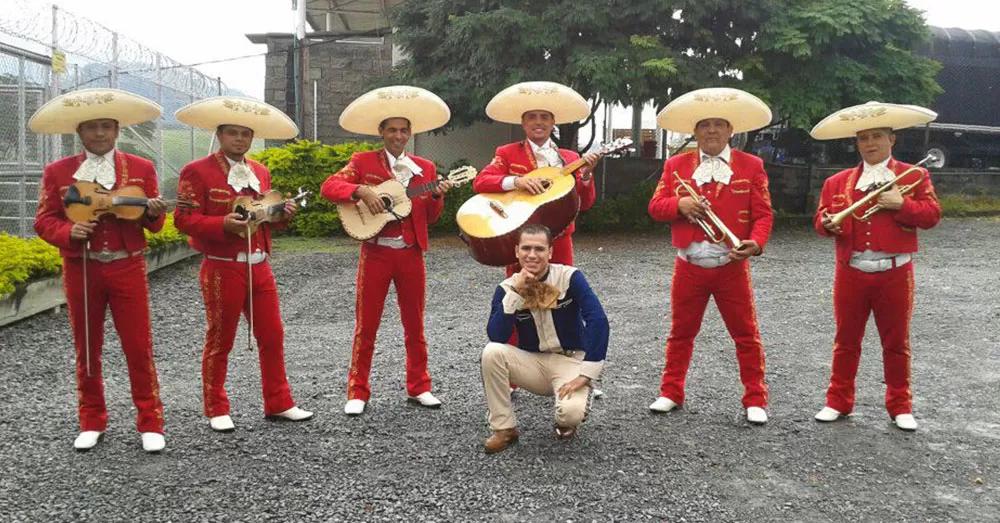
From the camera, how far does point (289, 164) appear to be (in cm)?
1412

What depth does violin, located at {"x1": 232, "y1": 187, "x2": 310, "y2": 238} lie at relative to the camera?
470 centimetres

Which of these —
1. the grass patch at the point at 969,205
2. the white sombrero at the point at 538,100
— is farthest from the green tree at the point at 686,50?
the white sombrero at the point at 538,100

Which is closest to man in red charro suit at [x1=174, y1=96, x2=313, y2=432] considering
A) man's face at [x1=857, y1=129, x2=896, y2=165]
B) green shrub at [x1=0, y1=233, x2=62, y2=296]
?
man's face at [x1=857, y1=129, x2=896, y2=165]

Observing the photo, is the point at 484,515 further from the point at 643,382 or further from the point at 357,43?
the point at 357,43

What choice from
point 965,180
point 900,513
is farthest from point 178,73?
point 965,180

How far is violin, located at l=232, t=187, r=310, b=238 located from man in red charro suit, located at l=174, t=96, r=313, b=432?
4 centimetres

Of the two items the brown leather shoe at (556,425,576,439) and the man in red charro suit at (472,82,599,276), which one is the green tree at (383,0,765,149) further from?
the brown leather shoe at (556,425,576,439)

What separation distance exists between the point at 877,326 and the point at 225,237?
3.77 metres

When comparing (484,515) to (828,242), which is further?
(828,242)

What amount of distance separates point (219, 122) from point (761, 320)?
540cm

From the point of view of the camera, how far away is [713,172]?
16.3ft

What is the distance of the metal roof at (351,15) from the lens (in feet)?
66.7

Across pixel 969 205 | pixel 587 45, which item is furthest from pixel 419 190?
pixel 969 205

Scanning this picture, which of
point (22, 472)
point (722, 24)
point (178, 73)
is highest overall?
point (722, 24)
